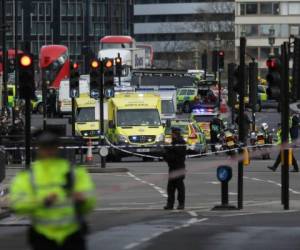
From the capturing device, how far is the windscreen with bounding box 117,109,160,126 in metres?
42.3

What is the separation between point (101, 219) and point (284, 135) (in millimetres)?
4748

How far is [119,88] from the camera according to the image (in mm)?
51375

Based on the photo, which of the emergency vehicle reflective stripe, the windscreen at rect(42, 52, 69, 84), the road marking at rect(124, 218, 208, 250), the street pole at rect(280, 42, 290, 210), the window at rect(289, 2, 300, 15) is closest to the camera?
the emergency vehicle reflective stripe

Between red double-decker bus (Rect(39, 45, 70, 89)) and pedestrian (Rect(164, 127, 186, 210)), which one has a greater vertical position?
red double-decker bus (Rect(39, 45, 70, 89))

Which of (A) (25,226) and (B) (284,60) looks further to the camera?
(B) (284,60)

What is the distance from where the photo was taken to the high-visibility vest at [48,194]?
909cm

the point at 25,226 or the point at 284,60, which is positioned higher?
the point at 284,60

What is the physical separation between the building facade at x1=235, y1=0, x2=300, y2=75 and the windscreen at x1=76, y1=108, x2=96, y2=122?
91163 mm

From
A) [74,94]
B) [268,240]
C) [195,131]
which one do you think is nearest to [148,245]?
[268,240]

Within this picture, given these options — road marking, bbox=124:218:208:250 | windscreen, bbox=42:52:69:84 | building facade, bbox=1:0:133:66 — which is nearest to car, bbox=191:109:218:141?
windscreen, bbox=42:52:69:84

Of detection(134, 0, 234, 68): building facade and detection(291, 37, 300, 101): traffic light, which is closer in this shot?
detection(291, 37, 300, 101): traffic light

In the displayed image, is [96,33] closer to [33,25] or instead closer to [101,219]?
[33,25]

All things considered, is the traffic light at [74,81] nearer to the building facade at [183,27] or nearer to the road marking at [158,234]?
the road marking at [158,234]

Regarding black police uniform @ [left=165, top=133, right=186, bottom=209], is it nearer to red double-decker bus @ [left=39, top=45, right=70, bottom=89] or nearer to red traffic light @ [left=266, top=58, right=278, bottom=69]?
red traffic light @ [left=266, top=58, right=278, bottom=69]
